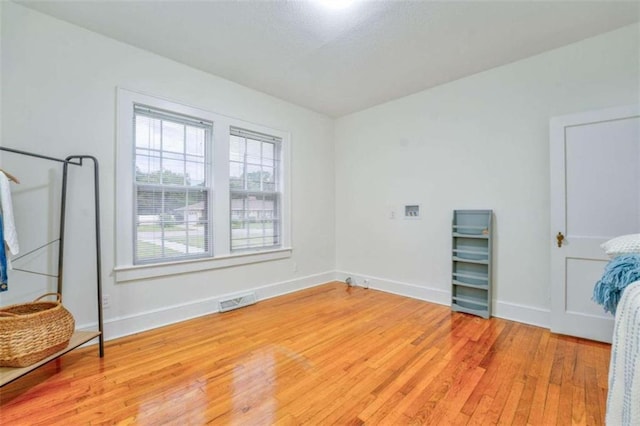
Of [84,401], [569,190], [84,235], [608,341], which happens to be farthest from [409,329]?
[84,235]

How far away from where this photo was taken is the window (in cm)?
347

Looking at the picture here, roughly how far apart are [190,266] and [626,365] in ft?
→ 10.5

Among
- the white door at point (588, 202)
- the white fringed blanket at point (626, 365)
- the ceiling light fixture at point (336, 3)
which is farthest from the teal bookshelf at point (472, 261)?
the ceiling light fixture at point (336, 3)

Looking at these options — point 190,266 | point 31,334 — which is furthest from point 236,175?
point 31,334

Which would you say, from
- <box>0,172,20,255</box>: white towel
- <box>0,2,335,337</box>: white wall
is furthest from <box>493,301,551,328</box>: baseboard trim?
<box>0,172,20,255</box>: white towel

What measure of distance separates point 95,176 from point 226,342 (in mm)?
1758

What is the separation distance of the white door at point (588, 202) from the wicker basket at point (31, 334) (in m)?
4.03

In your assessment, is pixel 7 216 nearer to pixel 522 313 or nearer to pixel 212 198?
pixel 212 198

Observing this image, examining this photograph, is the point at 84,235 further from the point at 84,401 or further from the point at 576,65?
the point at 576,65

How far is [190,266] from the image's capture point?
3.00 m

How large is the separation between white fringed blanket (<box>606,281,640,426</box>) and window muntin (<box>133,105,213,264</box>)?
10.6 feet

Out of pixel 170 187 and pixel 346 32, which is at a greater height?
pixel 346 32

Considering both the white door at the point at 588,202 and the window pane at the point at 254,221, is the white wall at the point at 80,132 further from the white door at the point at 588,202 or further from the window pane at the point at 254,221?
the white door at the point at 588,202

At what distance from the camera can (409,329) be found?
271 cm
